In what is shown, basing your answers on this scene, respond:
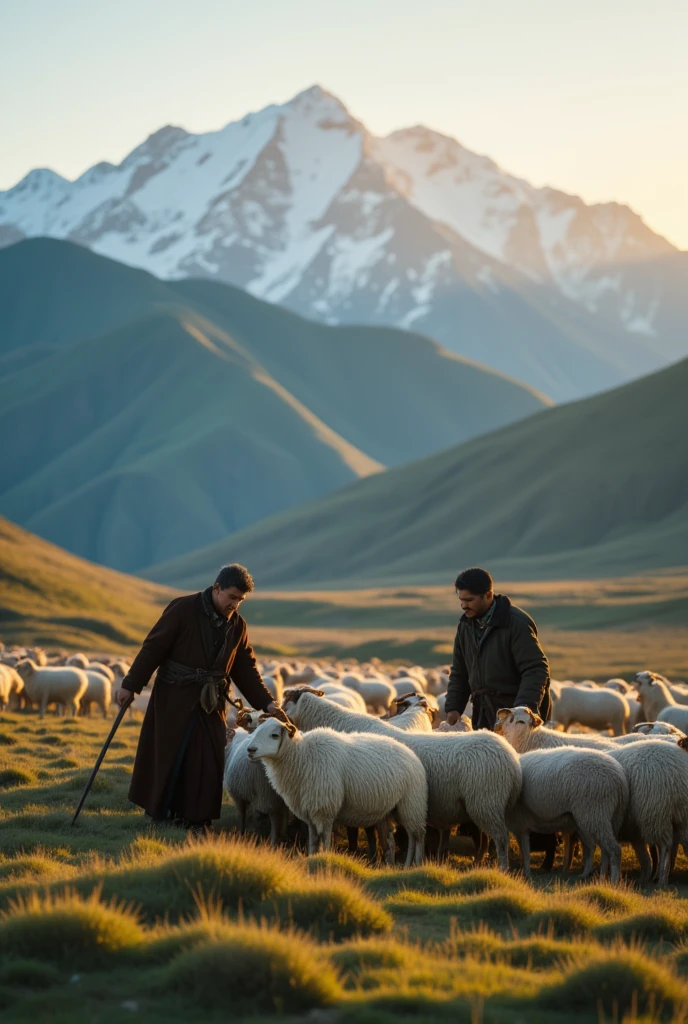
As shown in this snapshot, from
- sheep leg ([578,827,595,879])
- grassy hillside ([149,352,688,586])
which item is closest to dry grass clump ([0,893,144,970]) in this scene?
sheep leg ([578,827,595,879])

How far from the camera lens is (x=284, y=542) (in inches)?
5802

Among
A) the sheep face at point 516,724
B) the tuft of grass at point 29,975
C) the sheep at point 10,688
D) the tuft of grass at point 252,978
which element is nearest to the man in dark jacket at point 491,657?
the sheep face at point 516,724

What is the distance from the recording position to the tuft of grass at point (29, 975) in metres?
5.98

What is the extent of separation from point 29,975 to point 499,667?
6.18 m

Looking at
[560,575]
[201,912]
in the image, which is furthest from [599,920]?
[560,575]

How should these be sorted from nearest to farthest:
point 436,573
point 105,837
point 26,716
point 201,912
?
point 201,912
point 105,837
point 26,716
point 436,573

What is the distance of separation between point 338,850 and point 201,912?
449cm

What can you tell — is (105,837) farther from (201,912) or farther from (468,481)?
(468,481)

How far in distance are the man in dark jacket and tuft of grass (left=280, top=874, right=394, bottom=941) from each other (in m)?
4.06

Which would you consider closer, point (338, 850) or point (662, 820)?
point (662, 820)

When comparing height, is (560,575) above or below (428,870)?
above

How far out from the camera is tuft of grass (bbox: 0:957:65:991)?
5.98 meters

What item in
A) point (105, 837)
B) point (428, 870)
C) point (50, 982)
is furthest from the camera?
point (105, 837)

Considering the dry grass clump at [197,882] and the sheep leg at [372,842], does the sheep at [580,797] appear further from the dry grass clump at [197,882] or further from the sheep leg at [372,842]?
the dry grass clump at [197,882]
